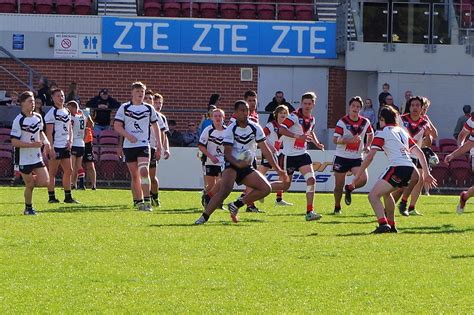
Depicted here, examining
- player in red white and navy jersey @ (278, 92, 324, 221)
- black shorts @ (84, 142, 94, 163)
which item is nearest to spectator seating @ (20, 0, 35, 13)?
black shorts @ (84, 142, 94, 163)

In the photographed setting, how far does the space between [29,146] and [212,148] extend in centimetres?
334

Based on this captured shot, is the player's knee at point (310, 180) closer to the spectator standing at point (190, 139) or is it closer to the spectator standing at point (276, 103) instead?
the spectator standing at point (276, 103)

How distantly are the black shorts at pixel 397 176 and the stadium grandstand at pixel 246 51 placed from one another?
17.5 meters

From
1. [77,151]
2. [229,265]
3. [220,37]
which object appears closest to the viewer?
[229,265]

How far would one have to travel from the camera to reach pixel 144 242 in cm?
Answer: 1429

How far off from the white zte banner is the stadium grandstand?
2.19 m

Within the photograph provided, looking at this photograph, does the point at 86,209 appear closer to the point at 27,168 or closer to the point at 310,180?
the point at 27,168

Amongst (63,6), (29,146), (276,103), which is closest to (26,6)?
(63,6)

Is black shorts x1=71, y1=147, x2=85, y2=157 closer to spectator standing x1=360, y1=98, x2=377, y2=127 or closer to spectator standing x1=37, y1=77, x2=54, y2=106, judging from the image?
spectator standing x1=37, y1=77, x2=54, y2=106

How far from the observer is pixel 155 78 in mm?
35656

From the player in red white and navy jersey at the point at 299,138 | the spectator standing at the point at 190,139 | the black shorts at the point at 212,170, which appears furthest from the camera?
the spectator standing at the point at 190,139

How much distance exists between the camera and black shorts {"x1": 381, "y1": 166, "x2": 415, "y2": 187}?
617 inches

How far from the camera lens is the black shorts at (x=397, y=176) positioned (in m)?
15.7

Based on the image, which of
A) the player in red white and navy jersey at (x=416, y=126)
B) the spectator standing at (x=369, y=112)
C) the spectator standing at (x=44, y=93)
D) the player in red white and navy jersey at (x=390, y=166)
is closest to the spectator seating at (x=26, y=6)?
the spectator standing at (x=44, y=93)
